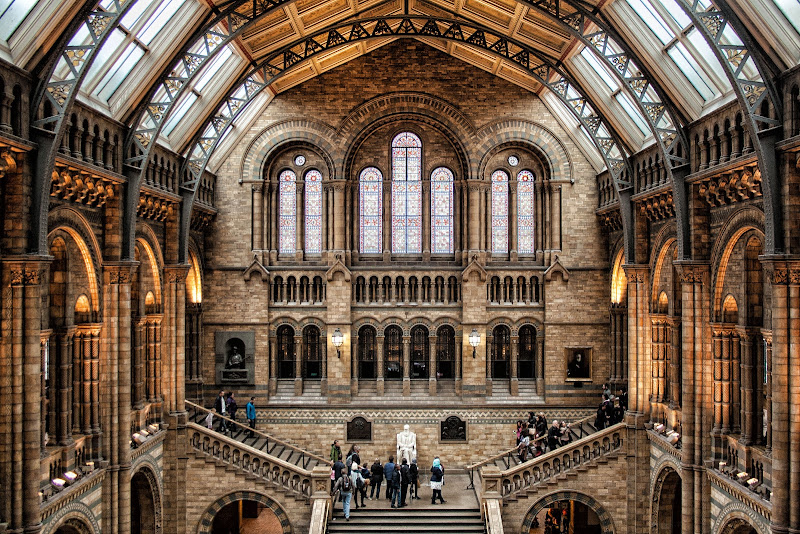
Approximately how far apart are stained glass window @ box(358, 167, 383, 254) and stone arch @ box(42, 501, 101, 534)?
15.3 metres

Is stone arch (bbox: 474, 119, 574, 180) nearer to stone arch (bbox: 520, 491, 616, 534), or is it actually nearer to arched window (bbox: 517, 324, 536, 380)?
arched window (bbox: 517, 324, 536, 380)

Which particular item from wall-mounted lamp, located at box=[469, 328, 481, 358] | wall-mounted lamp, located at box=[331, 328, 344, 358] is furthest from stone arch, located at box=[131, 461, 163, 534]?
wall-mounted lamp, located at box=[469, 328, 481, 358]

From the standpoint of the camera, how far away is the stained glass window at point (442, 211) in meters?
30.0

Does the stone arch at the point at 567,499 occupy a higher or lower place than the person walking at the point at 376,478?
lower

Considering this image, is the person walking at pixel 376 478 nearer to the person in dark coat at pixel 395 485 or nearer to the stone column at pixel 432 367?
the person in dark coat at pixel 395 485

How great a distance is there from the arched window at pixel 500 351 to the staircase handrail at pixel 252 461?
31.9ft

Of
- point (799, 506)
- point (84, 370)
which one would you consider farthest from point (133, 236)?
point (799, 506)

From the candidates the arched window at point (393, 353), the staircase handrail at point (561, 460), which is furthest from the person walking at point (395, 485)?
the arched window at point (393, 353)

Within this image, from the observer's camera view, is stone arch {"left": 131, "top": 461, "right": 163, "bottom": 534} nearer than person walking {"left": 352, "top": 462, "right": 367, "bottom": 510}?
Yes

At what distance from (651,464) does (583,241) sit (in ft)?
31.6

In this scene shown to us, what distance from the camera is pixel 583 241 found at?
96.0 feet

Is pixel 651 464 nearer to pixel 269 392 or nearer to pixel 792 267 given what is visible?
pixel 792 267

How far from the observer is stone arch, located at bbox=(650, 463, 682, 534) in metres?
22.5

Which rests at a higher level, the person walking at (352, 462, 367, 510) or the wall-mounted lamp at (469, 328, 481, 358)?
the wall-mounted lamp at (469, 328, 481, 358)
